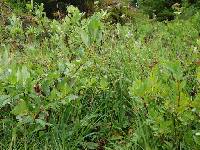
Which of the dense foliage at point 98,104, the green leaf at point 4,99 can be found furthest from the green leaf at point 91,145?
the green leaf at point 4,99

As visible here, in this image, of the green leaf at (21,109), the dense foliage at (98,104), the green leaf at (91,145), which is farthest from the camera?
the green leaf at (91,145)

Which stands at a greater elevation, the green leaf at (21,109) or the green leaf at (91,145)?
the green leaf at (21,109)

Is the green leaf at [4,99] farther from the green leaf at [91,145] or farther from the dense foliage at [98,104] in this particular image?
the green leaf at [91,145]

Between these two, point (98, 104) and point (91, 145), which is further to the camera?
point (98, 104)

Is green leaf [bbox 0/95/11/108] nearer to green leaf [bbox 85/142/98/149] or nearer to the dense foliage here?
the dense foliage

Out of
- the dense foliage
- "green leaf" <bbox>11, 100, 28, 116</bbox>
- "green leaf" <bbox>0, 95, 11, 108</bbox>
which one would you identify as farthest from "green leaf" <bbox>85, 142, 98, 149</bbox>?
"green leaf" <bbox>0, 95, 11, 108</bbox>

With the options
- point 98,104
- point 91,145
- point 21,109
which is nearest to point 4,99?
point 21,109

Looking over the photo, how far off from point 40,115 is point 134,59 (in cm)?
122

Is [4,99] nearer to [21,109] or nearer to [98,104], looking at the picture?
[21,109]

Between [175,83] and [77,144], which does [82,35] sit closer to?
[77,144]

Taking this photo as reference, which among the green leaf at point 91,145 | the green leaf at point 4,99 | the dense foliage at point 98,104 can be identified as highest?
the green leaf at point 4,99

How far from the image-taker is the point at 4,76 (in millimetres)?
3027

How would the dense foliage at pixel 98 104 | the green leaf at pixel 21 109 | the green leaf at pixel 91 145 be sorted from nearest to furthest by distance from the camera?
the dense foliage at pixel 98 104 → the green leaf at pixel 21 109 → the green leaf at pixel 91 145

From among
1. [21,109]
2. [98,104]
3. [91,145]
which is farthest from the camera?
[98,104]
